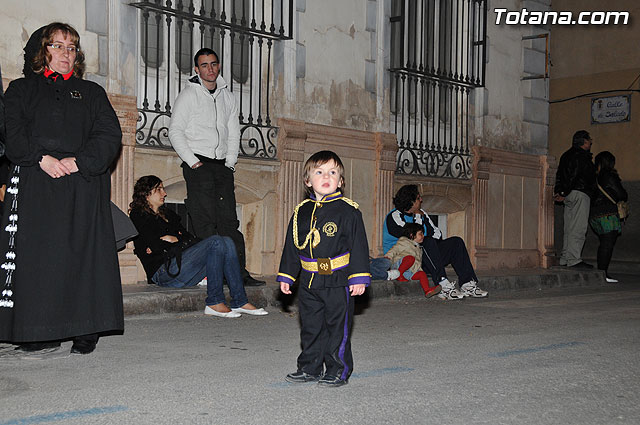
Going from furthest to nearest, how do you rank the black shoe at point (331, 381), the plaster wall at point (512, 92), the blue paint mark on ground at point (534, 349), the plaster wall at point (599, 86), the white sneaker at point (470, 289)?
the plaster wall at point (599, 86) < the plaster wall at point (512, 92) < the white sneaker at point (470, 289) < the blue paint mark on ground at point (534, 349) < the black shoe at point (331, 381)

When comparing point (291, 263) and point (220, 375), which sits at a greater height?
point (291, 263)

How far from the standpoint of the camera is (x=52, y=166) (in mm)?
5586

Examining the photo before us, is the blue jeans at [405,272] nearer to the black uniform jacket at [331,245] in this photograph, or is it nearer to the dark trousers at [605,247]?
the dark trousers at [605,247]

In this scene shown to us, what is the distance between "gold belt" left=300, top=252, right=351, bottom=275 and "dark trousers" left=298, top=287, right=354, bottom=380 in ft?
0.34

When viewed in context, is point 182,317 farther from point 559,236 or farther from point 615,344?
point 559,236

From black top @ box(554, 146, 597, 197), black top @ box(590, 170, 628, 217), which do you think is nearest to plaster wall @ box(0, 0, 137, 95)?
black top @ box(554, 146, 597, 197)

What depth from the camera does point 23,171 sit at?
18.6ft

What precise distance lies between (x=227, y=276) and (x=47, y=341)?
261 centimetres

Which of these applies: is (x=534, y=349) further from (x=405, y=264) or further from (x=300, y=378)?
(x=405, y=264)

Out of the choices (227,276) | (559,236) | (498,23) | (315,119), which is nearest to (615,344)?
(227,276)

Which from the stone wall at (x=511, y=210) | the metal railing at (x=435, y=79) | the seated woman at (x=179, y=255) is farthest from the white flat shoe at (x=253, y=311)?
the stone wall at (x=511, y=210)

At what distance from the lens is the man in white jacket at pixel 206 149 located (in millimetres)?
8922

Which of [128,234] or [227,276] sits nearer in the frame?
[128,234]

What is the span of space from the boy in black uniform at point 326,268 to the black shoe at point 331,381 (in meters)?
0.03
